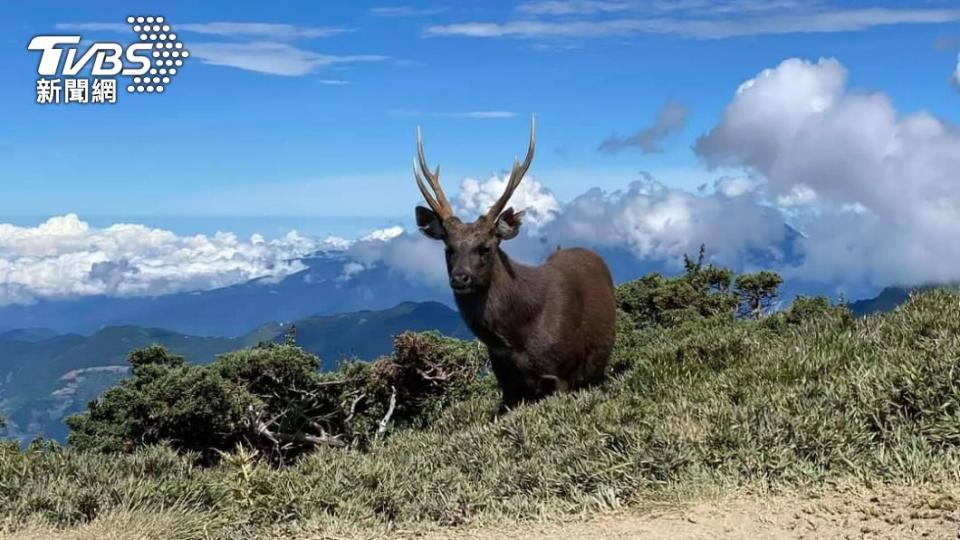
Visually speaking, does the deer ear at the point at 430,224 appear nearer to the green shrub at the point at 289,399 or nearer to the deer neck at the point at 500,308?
the deer neck at the point at 500,308

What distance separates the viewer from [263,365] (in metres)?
16.8

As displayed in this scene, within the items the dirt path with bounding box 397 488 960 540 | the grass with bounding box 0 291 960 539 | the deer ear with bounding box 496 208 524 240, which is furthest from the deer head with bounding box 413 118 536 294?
the dirt path with bounding box 397 488 960 540

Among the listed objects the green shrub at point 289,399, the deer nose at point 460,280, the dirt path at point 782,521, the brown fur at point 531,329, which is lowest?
the green shrub at point 289,399

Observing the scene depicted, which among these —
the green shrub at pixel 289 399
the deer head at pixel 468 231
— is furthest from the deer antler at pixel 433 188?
the green shrub at pixel 289 399

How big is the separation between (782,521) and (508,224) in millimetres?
5808

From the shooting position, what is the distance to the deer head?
34.0ft

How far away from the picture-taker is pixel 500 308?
10562mm

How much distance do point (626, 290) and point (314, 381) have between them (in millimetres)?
10157

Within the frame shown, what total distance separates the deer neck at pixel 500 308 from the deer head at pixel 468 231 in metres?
0.14

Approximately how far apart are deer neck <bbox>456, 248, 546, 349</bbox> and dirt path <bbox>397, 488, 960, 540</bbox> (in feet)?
14.5

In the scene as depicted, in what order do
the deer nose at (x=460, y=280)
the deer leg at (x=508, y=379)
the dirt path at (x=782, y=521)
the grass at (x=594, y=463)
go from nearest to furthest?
the dirt path at (x=782, y=521) → the grass at (x=594, y=463) → the deer nose at (x=460, y=280) → the deer leg at (x=508, y=379)

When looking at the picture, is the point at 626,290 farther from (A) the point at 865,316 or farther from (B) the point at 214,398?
(A) the point at 865,316

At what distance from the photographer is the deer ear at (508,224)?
1077 cm

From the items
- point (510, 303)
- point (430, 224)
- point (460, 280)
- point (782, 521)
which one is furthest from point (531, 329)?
point (782, 521)
